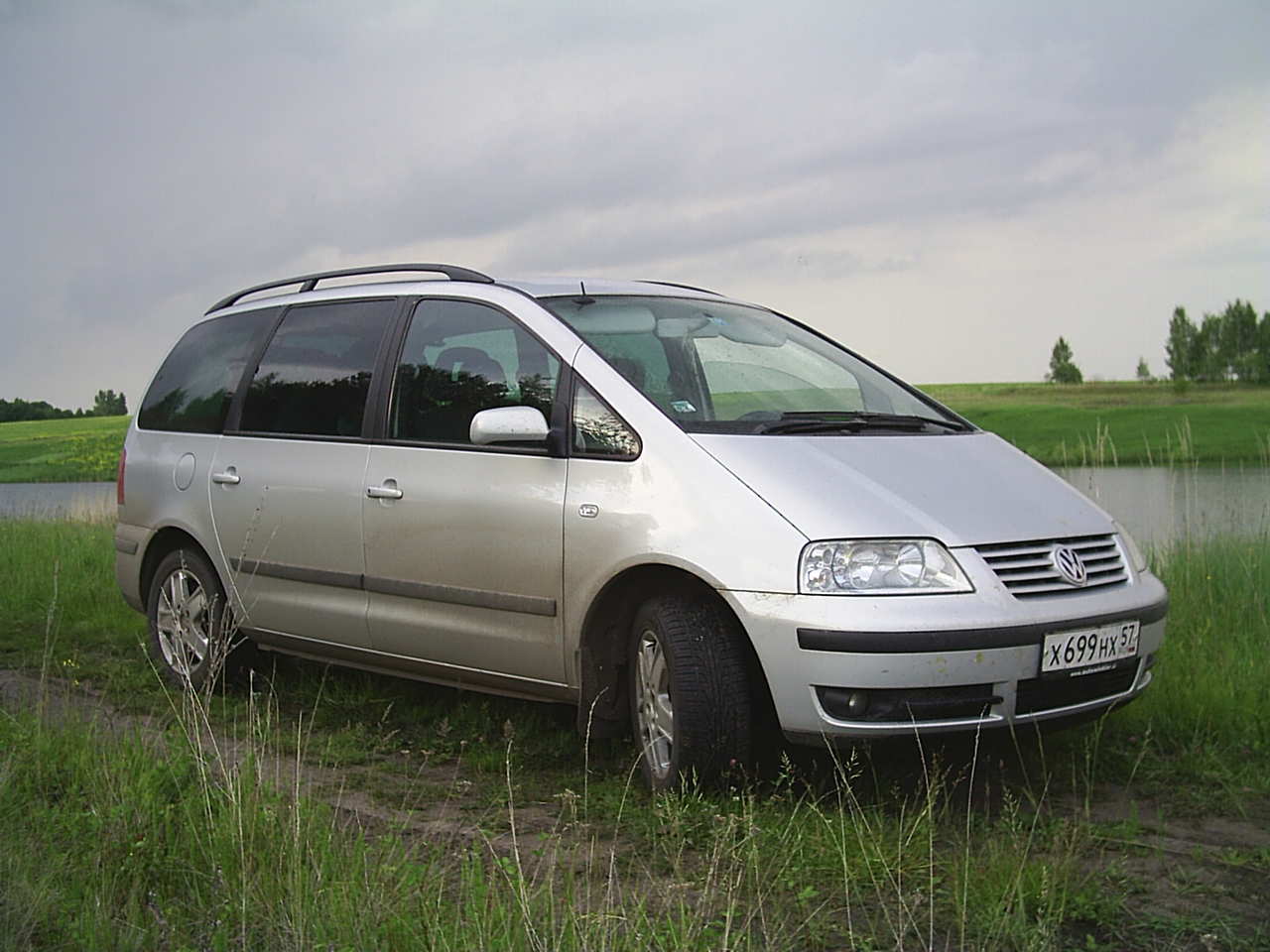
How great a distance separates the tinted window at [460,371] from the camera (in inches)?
191

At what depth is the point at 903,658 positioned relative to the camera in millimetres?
3830

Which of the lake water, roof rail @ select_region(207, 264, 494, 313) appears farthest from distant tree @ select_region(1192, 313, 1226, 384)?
roof rail @ select_region(207, 264, 494, 313)

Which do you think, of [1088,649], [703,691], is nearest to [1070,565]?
[1088,649]

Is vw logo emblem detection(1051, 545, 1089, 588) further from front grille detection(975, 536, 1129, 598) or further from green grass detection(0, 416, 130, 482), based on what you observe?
green grass detection(0, 416, 130, 482)

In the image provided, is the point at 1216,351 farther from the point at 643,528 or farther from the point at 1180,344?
the point at 643,528

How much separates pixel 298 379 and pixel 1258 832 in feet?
13.4

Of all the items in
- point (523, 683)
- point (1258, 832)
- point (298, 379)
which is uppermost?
point (298, 379)

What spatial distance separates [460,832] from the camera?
163 inches

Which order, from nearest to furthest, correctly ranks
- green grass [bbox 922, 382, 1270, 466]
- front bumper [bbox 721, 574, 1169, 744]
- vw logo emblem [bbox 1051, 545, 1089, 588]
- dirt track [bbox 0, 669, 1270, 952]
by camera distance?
dirt track [bbox 0, 669, 1270, 952] < front bumper [bbox 721, 574, 1169, 744] < vw logo emblem [bbox 1051, 545, 1089, 588] < green grass [bbox 922, 382, 1270, 466]

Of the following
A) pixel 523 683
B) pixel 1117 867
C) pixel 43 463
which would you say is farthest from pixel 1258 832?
pixel 43 463

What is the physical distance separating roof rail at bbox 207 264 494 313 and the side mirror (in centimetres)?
93

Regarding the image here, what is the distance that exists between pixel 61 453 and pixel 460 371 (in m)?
29.9

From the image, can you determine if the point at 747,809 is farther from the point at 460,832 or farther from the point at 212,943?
the point at 212,943

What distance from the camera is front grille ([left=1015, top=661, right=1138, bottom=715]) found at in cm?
401
